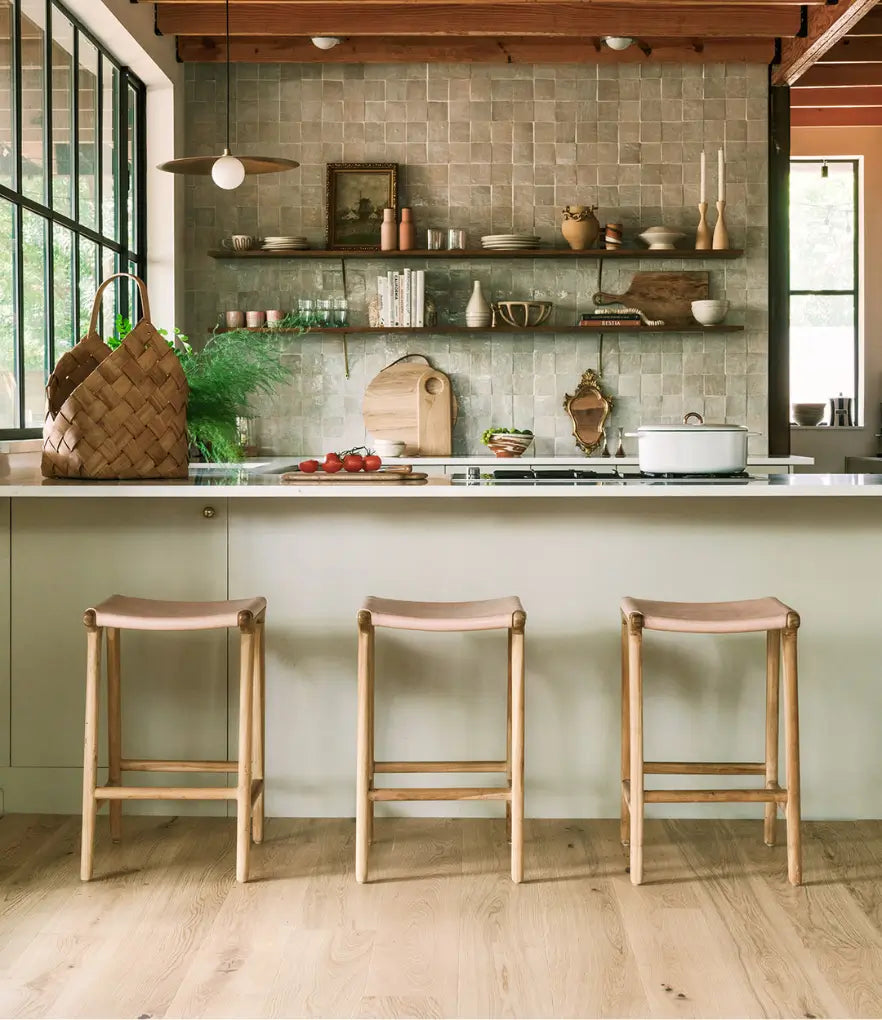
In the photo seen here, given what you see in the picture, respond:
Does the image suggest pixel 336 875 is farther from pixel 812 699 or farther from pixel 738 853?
pixel 812 699

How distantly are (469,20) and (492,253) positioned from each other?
1.09 m

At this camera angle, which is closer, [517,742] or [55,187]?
[517,742]

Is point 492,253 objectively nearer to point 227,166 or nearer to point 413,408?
point 413,408

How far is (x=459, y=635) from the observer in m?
3.02

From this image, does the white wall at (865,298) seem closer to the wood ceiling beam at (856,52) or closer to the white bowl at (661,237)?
the wood ceiling beam at (856,52)

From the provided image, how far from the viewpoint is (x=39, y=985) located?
2.06 metres

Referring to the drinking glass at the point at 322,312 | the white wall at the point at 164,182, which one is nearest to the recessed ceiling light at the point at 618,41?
the drinking glass at the point at 322,312

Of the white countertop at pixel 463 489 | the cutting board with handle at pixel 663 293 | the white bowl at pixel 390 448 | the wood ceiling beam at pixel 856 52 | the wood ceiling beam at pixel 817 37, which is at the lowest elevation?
the white countertop at pixel 463 489

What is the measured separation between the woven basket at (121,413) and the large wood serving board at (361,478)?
0.42 meters

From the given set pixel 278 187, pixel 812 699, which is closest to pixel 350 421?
pixel 278 187

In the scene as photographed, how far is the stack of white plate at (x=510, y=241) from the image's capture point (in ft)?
17.9

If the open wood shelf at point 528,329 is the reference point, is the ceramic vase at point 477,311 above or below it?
above

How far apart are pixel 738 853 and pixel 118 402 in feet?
6.74

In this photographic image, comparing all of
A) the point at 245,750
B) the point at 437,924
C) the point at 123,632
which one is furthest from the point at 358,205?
the point at 437,924
